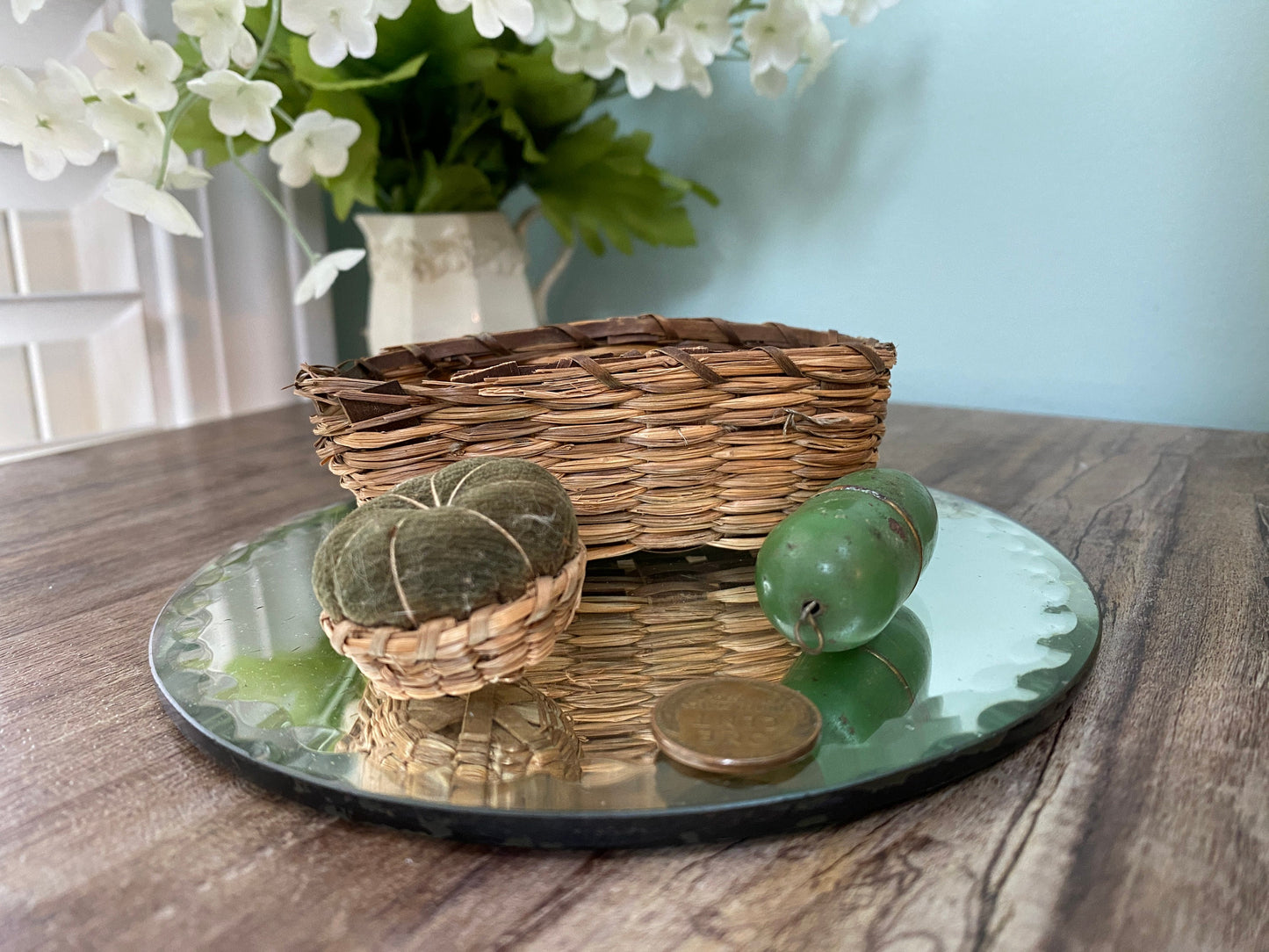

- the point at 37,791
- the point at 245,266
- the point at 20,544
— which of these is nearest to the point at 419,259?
the point at 245,266

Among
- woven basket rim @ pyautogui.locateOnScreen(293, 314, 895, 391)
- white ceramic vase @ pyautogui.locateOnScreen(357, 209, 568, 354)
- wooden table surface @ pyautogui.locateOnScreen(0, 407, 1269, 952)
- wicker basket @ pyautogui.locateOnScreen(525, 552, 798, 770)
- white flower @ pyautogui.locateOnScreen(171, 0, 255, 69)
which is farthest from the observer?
white ceramic vase @ pyautogui.locateOnScreen(357, 209, 568, 354)

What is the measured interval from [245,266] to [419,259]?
1.16ft

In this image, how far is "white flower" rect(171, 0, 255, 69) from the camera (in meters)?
0.64

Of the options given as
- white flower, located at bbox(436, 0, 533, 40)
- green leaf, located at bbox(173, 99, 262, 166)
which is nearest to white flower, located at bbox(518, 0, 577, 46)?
white flower, located at bbox(436, 0, 533, 40)

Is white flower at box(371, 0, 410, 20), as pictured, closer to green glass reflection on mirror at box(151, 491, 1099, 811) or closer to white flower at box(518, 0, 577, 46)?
white flower at box(518, 0, 577, 46)

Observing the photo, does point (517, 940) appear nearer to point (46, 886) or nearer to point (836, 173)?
point (46, 886)

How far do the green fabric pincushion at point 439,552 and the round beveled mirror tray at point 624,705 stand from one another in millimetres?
61

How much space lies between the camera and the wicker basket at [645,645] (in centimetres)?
39

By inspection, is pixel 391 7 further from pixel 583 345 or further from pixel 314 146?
pixel 583 345

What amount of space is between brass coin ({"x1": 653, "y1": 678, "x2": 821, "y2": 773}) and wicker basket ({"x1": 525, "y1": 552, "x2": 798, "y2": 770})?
0.05 feet

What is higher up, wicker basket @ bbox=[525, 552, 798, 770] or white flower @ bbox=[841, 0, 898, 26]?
white flower @ bbox=[841, 0, 898, 26]

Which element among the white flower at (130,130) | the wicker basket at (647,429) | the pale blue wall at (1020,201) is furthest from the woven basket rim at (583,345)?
the pale blue wall at (1020,201)

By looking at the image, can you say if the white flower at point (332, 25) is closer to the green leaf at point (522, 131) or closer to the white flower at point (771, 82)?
the green leaf at point (522, 131)

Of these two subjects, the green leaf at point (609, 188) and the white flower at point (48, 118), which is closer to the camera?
the white flower at point (48, 118)
